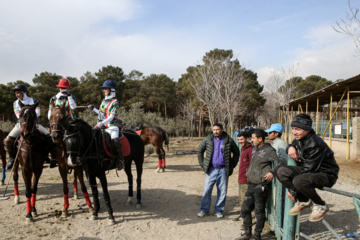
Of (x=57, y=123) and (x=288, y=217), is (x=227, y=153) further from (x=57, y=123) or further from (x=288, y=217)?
(x=57, y=123)

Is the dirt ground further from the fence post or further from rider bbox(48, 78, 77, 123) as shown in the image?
rider bbox(48, 78, 77, 123)

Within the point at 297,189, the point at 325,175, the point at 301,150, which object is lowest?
the point at 297,189

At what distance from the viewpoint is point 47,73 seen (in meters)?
30.0

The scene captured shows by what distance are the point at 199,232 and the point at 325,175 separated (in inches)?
103

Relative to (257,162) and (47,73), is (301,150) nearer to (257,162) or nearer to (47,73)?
(257,162)

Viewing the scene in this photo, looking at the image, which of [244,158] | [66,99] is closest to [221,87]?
[244,158]

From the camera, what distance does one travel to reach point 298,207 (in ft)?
8.61

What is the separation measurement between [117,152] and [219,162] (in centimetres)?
216

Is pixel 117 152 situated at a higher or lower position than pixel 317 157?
lower

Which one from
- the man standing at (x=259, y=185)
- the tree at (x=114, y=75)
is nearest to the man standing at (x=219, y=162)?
the man standing at (x=259, y=185)

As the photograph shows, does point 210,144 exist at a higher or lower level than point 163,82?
lower

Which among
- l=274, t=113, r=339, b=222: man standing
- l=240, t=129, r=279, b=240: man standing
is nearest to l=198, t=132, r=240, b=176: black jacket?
l=240, t=129, r=279, b=240: man standing

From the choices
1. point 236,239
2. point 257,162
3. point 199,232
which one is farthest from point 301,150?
point 199,232

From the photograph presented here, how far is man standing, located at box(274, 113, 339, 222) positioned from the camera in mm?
2406
